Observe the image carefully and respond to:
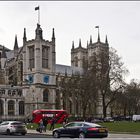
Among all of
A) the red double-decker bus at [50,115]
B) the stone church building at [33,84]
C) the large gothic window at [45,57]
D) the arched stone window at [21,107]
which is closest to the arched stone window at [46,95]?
the stone church building at [33,84]

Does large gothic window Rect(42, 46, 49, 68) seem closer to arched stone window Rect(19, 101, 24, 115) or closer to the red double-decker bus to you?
arched stone window Rect(19, 101, 24, 115)

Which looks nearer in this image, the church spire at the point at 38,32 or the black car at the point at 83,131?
the black car at the point at 83,131

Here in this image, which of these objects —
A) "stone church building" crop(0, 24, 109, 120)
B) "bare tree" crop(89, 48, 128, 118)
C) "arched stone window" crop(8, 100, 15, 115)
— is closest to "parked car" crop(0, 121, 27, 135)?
"bare tree" crop(89, 48, 128, 118)

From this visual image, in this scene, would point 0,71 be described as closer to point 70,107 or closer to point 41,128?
point 70,107

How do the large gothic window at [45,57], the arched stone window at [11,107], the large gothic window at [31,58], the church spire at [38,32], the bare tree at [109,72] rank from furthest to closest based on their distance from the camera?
the large gothic window at [45,57], the large gothic window at [31,58], the church spire at [38,32], the arched stone window at [11,107], the bare tree at [109,72]

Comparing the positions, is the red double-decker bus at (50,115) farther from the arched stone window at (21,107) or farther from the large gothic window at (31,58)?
the large gothic window at (31,58)

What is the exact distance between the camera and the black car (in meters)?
31.5

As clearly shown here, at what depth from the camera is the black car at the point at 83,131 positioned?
31.5 metres

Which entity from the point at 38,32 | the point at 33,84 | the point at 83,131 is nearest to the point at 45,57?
the point at 38,32

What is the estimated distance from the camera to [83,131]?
3191cm

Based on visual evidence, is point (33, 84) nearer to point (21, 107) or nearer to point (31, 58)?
point (21, 107)

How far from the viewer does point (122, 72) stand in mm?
79938

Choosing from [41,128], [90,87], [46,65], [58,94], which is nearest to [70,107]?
[58,94]

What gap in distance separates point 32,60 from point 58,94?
545 inches
